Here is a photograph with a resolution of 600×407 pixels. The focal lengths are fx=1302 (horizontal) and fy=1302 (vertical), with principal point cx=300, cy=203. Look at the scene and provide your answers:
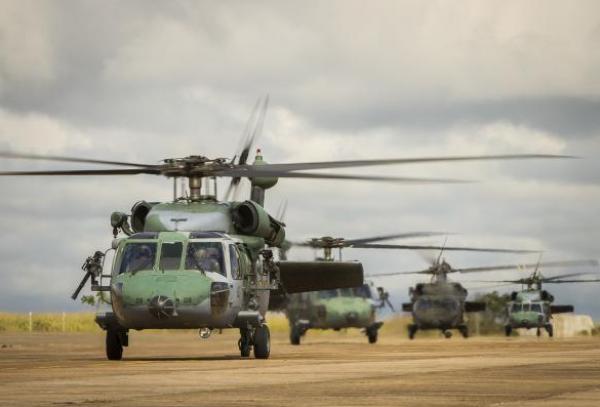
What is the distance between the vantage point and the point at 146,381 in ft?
53.8

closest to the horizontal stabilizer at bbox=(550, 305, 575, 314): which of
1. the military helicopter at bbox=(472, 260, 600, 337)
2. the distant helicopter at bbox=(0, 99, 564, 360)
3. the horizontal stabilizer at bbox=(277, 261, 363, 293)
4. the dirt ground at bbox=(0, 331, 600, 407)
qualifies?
the military helicopter at bbox=(472, 260, 600, 337)

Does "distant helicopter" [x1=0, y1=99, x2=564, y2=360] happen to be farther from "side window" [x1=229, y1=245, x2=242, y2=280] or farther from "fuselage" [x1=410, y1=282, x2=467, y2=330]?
"fuselage" [x1=410, y1=282, x2=467, y2=330]

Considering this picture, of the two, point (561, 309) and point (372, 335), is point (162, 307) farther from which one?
point (561, 309)

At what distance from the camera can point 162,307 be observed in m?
25.3

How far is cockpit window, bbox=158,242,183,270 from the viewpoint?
2602 centimetres

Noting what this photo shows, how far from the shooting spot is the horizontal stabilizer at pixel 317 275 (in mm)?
34281

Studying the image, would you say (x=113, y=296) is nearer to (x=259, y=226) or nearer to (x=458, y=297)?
(x=259, y=226)

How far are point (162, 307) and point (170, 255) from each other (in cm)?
131

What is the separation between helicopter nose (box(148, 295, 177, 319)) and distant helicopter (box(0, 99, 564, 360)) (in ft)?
0.06

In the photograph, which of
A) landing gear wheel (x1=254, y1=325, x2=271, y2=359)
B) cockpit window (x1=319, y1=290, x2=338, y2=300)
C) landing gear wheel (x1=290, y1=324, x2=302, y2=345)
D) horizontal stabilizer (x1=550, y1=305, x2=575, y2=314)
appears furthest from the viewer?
horizontal stabilizer (x1=550, y1=305, x2=575, y2=314)

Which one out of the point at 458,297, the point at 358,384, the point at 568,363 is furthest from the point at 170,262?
the point at 458,297

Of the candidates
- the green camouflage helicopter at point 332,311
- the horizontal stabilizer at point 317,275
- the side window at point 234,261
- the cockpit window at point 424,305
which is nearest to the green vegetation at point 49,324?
the cockpit window at point 424,305

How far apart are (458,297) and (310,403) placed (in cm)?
5601

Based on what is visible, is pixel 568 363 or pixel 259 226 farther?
pixel 259 226
